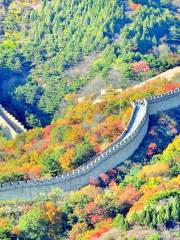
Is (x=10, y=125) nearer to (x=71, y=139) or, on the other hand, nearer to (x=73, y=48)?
(x=71, y=139)

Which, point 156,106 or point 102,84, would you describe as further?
point 102,84

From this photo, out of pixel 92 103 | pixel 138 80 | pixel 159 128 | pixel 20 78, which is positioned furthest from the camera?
pixel 20 78

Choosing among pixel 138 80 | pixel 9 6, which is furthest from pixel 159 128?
pixel 9 6

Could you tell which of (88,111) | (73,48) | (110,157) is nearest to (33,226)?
(110,157)

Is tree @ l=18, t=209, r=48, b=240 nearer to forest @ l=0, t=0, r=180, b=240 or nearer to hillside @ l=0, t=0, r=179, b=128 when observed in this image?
forest @ l=0, t=0, r=180, b=240

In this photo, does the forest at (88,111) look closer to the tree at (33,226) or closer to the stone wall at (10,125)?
the tree at (33,226)

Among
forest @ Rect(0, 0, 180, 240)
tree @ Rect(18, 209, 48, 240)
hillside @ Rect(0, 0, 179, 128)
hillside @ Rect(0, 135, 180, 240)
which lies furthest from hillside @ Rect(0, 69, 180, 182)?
hillside @ Rect(0, 0, 179, 128)

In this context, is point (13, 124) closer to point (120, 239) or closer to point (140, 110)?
point (140, 110)
